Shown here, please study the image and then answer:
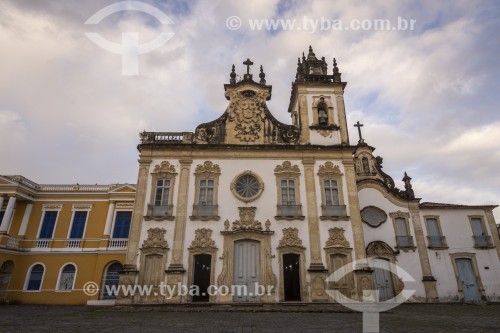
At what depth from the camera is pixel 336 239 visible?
16219 mm

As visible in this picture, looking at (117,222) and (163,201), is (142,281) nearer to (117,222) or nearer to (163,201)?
(163,201)

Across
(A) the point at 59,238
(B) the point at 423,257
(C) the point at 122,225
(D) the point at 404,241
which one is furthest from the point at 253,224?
(A) the point at 59,238

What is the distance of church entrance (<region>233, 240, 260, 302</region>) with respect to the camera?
15.2m

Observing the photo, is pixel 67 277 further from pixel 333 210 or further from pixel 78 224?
pixel 333 210

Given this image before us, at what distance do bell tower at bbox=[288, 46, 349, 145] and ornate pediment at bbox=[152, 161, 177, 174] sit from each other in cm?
759

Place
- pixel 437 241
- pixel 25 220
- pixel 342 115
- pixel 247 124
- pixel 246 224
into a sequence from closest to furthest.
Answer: pixel 246 224 < pixel 247 124 < pixel 342 115 < pixel 437 241 < pixel 25 220

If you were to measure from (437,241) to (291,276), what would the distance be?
11015 mm

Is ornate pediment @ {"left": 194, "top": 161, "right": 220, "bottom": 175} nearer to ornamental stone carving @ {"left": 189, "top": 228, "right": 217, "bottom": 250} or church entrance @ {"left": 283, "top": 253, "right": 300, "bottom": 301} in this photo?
ornamental stone carving @ {"left": 189, "top": 228, "right": 217, "bottom": 250}

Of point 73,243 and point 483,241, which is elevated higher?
point 483,241

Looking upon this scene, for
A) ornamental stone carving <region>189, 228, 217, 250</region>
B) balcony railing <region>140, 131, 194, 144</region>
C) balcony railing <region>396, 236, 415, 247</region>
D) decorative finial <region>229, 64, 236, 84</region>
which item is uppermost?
decorative finial <region>229, 64, 236, 84</region>

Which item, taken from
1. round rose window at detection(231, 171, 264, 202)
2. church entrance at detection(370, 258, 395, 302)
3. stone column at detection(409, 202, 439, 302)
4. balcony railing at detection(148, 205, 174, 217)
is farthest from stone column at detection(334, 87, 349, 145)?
balcony railing at detection(148, 205, 174, 217)

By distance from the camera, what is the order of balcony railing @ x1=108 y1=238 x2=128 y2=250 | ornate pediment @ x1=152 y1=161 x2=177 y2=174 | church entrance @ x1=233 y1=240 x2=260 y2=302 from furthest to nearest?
balcony railing @ x1=108 y1=238 x2=128 y2=250 → ornate pediment @ x1=152 y1=161 x2=177 y2=174 → church entrance @ x1=233 y1=240 x2=260 y2=302

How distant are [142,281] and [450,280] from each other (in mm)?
18106

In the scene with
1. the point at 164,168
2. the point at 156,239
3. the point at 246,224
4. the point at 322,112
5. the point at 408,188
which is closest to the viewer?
the point at 156,239
